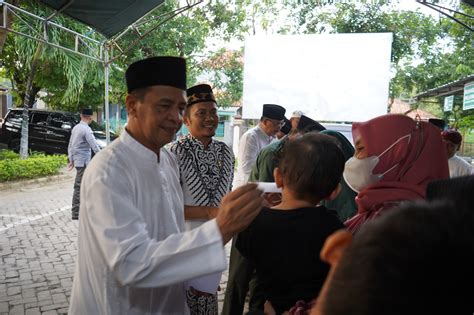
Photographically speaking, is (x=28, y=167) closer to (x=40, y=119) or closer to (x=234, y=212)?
(x=40, y=119)

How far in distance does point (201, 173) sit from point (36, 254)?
383 cm

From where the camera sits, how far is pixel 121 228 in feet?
3.93

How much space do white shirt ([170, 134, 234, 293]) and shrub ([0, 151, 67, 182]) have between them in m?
9.34

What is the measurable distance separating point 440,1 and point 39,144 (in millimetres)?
14398

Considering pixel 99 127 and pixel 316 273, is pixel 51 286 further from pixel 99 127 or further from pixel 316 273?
pixel 99 127

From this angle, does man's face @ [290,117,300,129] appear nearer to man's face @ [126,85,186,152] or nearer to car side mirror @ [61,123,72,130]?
man's face @ [126,85,186,152]

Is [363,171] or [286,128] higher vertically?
[286,128]

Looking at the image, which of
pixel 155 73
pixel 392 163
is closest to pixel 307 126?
pixel 392 163

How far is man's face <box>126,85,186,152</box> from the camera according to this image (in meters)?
1.60

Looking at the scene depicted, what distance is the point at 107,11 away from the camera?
5234 millimetres

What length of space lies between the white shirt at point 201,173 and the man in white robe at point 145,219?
2.68ft

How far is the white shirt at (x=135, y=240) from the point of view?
1.13 metres

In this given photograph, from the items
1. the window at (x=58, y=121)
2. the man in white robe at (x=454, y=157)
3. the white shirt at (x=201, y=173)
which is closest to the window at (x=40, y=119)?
the window at (x=58, y=121)

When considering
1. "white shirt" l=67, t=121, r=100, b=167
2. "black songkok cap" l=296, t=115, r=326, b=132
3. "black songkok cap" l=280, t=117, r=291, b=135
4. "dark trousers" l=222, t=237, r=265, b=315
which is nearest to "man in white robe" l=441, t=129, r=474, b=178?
"black songkok cap" l=296, t=115, r=326, b=132
